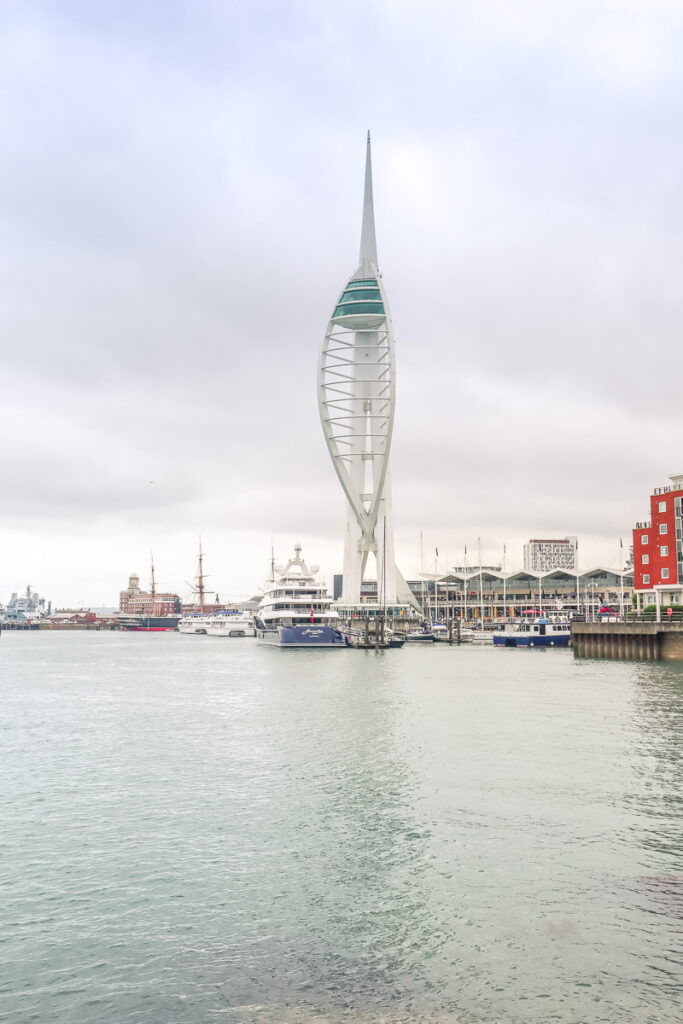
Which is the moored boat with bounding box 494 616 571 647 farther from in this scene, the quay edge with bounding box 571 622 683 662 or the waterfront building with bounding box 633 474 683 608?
the quay edge with bounding box 571 622 683 662

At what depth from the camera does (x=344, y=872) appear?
1627cm

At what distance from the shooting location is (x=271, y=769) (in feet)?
85.5

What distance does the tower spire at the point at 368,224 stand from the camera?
161750 mm

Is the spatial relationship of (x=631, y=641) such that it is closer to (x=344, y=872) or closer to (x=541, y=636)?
(x=541, y=636)

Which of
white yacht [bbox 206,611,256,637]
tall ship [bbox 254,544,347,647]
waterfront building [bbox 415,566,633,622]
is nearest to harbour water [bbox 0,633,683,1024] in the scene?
tall ship [bbox 254,544,347,647]

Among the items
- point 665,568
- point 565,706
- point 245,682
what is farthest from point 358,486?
point 565,706

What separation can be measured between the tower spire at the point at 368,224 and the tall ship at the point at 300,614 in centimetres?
7317

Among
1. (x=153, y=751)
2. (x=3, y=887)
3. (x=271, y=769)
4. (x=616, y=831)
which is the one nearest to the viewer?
Result: (x=3, y=887)

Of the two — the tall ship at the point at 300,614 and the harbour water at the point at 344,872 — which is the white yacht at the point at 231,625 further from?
the harbour water at the point at 344,872

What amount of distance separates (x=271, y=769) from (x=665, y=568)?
66483 mm

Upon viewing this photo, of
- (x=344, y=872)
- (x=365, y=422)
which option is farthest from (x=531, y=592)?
(x=344, y=872)

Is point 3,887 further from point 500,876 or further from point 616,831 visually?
point 616,831

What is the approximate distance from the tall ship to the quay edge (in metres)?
30.6

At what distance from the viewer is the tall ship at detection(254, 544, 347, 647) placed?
9769cm
